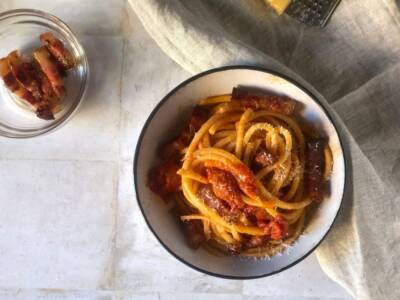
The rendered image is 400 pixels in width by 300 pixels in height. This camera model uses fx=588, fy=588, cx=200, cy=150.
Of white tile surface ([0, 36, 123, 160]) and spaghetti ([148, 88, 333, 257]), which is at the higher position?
spaghetti ([148, 88, 333, 257])

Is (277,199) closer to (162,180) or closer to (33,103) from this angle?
(162,180)

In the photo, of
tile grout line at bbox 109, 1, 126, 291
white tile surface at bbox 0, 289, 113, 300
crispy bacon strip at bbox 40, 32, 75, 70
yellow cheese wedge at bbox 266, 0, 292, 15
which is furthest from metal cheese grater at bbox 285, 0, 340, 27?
white tile surface at bbox 0, 289, 113, 300

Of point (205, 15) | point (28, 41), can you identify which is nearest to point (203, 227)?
point (205, 15)

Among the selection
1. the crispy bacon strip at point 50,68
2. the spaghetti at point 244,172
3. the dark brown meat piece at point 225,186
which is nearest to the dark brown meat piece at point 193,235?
the spaghetti at point 244,172

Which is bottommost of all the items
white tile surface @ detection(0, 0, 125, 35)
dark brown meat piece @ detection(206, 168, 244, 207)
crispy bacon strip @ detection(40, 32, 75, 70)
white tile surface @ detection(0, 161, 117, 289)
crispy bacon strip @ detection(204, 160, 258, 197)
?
white tile surface @ detection(0, 161, 117, 289)

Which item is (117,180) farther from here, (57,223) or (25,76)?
(25,76)

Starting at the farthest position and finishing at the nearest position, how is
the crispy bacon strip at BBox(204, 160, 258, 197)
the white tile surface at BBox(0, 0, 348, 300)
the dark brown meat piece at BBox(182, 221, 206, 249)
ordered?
1. the white tile surface at BBox(0, 0, 348, 300)
2. the dark brown meat piece at BBox(182, 221, 206, 249)
3. the crispy bacon strip at BBox(204, 160, 258, 197)

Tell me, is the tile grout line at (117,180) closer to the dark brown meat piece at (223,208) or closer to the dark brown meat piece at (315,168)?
the dark brown meat piece at (223,208)

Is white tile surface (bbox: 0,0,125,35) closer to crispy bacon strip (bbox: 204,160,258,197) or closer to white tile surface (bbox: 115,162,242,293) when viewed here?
Result: white tile surface (bbox: 115,162,242,293)
